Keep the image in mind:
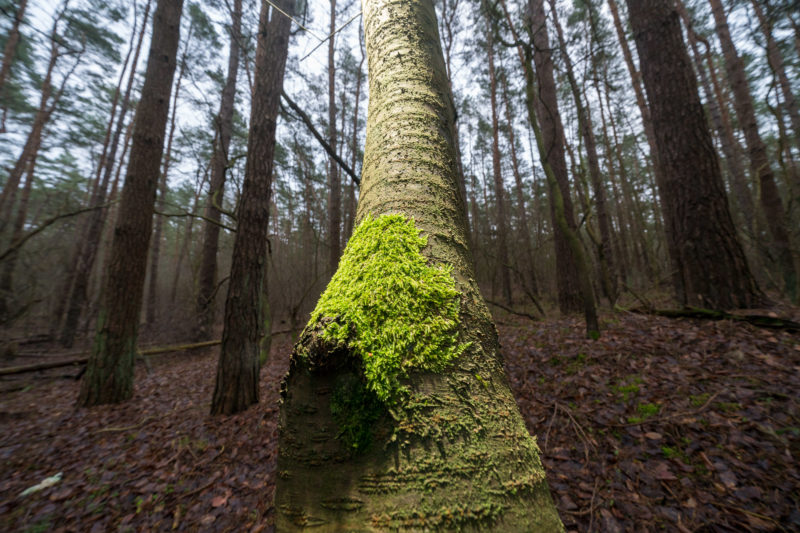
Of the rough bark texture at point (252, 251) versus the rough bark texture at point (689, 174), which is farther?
the rough bark texture at point (252, 251)

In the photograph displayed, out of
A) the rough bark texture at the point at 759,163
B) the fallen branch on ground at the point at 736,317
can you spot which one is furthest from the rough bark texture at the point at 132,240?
the rough bark texture at the point at 759,163

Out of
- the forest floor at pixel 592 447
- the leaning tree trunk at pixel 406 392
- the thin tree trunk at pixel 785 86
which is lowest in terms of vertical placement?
the forest floor at pixel 592 447

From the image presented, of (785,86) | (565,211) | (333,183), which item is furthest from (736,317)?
(785,86)

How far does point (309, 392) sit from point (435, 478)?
14.2 inches

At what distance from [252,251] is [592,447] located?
4589 millimetres

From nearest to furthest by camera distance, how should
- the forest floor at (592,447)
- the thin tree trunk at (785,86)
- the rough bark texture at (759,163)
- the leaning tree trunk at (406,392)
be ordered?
1. the leaning tree trunk at (406,392)
2. the forest floor at (592,447)
3. the rough bark texture at (759,163)
4. the thin tree trunk at (785,86)

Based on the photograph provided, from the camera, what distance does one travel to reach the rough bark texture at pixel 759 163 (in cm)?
504

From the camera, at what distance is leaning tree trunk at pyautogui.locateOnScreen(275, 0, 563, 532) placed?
61cm

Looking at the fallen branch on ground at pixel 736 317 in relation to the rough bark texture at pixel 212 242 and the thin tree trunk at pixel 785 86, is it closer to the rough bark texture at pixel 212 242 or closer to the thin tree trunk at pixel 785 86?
the thin tree trunk at pixel 785 86

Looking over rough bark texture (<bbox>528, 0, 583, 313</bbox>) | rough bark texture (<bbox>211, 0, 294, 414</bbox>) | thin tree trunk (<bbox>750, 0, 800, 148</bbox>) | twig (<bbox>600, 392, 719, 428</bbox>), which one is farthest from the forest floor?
thin tree trunk (<bbox>750, 0, 800, 148</bbox>)

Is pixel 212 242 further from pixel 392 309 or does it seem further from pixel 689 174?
pixel 689 174

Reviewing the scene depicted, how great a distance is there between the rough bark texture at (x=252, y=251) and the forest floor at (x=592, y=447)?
456mm

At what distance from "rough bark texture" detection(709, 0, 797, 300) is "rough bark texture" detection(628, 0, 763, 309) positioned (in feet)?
7.72

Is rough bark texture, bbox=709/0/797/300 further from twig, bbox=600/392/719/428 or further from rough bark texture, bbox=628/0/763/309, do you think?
twig, bbox=600/392/719/428
